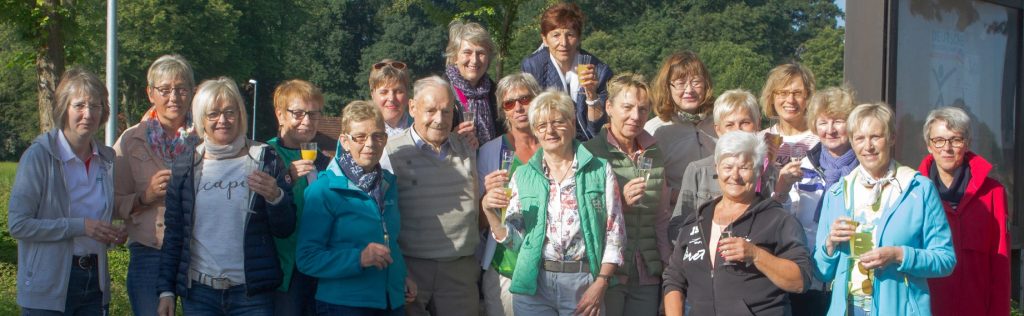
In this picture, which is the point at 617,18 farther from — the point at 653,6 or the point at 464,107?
the point at 464,107

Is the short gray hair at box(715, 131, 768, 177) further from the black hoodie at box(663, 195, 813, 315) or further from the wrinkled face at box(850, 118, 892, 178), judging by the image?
the wrinkled face at box(850, 118, 892, 178)

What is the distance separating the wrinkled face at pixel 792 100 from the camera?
6088 millimetres

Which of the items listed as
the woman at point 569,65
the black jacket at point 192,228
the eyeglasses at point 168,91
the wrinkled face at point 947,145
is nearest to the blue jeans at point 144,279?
the black jacket at point 192,228

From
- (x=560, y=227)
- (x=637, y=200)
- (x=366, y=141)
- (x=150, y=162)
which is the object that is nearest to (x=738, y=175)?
(x=637, y=200)

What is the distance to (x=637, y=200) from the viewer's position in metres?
5.27

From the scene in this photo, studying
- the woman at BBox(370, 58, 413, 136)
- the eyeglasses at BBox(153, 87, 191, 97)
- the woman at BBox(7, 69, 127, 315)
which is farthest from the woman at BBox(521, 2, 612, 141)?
the woman at BBox(7, 69, 127, 315)

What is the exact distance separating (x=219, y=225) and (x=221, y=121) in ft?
1.64

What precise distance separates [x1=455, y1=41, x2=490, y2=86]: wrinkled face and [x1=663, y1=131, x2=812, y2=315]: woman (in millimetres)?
2078

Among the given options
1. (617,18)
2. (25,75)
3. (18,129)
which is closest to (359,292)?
(25,75)

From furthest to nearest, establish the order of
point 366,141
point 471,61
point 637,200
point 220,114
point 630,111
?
point 471,61 < point 630,111 < point 637,200 < point 366,141 < point 220,114

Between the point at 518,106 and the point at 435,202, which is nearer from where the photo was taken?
the point at 435,202

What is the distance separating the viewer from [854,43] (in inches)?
292

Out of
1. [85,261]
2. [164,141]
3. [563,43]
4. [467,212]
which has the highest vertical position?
[563,43]

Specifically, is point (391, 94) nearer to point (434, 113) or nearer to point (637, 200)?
point (434, 113)
